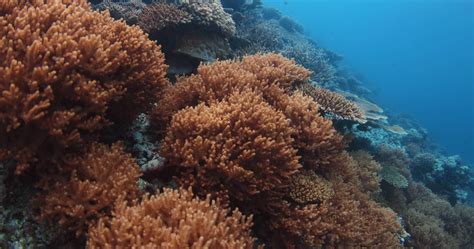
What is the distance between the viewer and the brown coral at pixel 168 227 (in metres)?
2.38

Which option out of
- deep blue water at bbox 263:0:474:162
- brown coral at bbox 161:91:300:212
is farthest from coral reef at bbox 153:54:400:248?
deep blue water at bbox 263:0:474:162

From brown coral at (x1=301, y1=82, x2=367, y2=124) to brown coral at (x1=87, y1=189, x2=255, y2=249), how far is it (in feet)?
12.5

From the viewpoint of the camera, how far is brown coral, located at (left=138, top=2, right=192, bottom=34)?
6469 mm

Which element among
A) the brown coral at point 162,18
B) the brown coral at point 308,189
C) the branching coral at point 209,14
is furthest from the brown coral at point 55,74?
the branching coral at point 209,14

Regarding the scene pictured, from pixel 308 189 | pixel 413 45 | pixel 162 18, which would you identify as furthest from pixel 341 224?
pixel 413 45

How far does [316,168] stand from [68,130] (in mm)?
3050

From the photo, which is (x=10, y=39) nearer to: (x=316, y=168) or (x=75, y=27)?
(x=75, y=27)

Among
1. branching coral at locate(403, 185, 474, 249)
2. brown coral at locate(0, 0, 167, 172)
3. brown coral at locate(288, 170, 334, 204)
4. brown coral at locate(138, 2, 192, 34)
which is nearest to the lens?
brown coral at locate(0, 0, 167, 172)

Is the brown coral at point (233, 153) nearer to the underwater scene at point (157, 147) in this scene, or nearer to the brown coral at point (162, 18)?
the underwater scene at point (157, 147)

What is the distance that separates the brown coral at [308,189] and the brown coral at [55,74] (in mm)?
2152

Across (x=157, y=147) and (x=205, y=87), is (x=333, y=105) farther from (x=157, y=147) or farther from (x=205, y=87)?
(x=157, y=147)

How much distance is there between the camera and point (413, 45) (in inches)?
5413

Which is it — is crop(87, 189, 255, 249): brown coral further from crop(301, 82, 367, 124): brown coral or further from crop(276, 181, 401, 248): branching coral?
crop(301, 82, 367, 124): brown coral

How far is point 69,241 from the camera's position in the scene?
9.36ft
